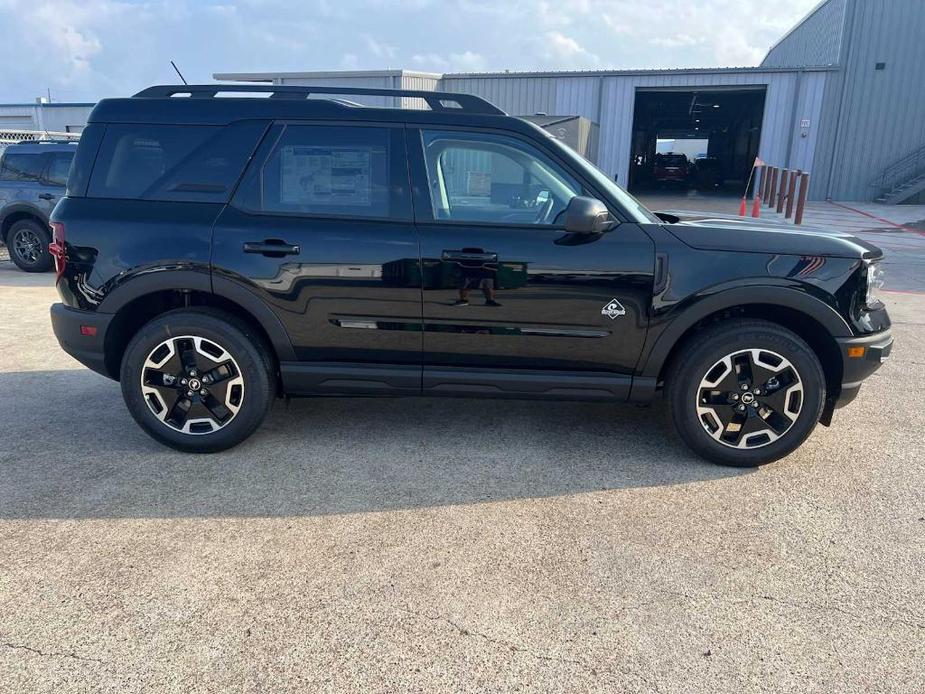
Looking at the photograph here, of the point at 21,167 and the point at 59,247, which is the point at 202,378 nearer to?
the point at 59,247

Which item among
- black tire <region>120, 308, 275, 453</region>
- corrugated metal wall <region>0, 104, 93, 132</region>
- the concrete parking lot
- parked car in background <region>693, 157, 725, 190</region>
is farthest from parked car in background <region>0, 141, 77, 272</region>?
parked car in background <region>693, 157, 725, 190</region>

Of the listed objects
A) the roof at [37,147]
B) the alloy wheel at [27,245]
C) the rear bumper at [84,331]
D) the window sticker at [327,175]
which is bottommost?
the alloy wheel at [27,245]

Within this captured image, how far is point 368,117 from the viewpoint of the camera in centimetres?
364

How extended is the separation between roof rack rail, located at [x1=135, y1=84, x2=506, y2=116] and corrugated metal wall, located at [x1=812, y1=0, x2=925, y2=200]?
81.0ft

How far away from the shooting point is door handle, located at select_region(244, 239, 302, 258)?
357 centimetres

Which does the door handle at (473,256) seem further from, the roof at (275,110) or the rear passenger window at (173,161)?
the rear passenger window at (173,161)

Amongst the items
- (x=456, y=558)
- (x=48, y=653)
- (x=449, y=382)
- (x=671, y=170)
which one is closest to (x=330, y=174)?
(x=449, y=382)

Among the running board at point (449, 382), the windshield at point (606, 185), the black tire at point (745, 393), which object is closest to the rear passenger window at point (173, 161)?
the running board at point (449, 382)

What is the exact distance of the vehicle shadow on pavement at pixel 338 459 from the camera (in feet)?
10.9

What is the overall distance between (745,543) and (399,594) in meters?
1.54

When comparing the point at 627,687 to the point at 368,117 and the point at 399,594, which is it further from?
the point at 368,117

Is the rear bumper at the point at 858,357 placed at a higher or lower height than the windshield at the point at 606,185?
lower

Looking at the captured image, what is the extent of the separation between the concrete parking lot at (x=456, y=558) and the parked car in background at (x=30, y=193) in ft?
23.3

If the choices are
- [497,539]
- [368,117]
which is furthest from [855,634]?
[368,117]
